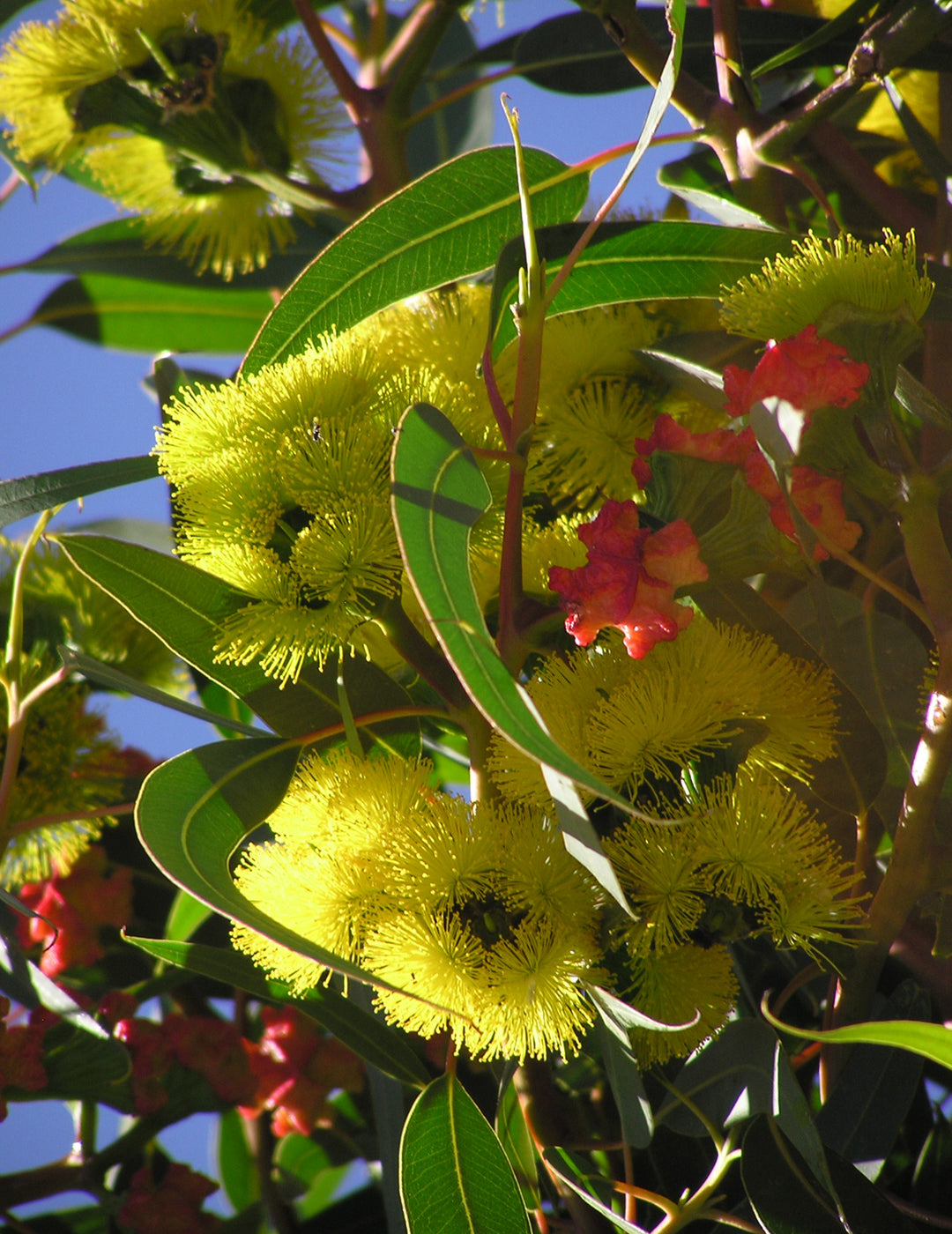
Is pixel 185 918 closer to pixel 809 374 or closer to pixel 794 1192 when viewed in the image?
pixel 794 1192

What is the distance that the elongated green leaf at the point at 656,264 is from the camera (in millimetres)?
584

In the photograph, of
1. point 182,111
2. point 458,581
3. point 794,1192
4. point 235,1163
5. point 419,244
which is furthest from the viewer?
point 235,1163

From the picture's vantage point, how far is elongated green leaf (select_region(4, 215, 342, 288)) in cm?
94

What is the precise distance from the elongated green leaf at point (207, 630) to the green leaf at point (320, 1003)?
0.39 feet

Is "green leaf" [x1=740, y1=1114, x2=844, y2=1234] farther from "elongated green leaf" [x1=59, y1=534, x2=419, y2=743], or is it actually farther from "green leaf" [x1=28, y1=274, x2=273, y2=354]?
"green leaf" [x1=28, y1=274, x2=273, y2=354]

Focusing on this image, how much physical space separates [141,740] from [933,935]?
1.39 m

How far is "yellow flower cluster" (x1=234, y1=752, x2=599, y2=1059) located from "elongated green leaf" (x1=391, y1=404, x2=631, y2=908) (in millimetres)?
58

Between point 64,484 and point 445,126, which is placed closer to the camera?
point 64,484

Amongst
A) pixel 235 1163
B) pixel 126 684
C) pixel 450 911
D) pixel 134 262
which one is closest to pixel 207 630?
pixel 126 684

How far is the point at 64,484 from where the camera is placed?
59cm

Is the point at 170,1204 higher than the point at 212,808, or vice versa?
the point at 212,808

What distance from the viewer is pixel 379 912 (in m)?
0.49

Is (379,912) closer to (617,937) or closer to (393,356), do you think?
(617,937)

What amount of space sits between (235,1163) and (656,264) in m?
0.83
